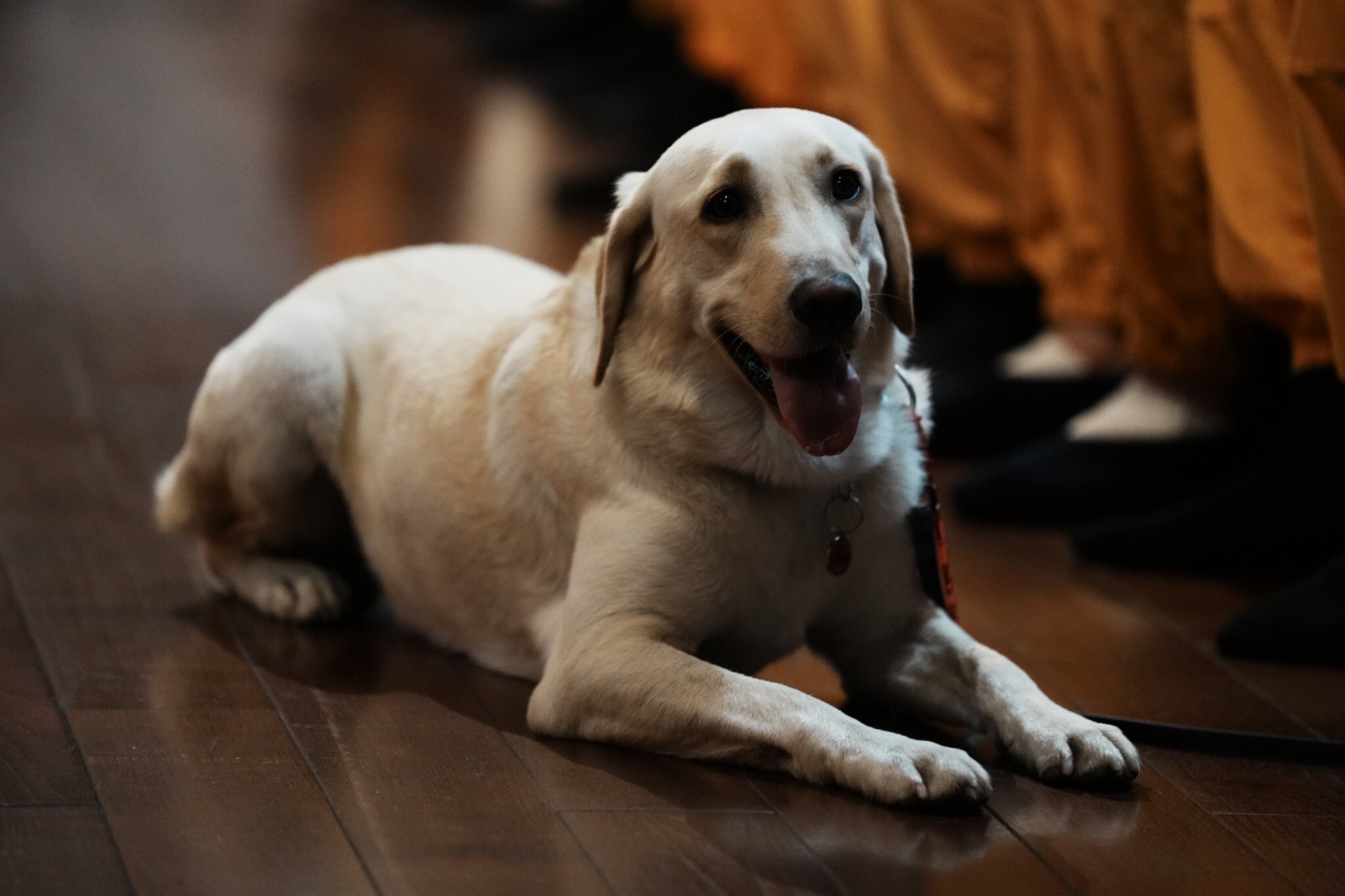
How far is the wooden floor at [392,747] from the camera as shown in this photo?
179 cm

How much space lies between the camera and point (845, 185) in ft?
6.91

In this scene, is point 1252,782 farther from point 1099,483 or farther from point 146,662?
point 146,662

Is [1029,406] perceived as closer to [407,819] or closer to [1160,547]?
[1160,547]

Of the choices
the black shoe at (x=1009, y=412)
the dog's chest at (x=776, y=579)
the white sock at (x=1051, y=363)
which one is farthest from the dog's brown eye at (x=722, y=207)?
the white sock at (x=1051, y=363)

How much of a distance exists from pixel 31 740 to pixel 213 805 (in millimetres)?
304

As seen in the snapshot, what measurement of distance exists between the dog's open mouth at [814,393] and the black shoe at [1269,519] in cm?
115

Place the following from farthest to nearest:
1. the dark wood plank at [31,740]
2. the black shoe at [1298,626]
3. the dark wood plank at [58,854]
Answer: the black shoe at [1298,626] < the dark wood plank at [31,740] < the dark wood plank at [58,854]

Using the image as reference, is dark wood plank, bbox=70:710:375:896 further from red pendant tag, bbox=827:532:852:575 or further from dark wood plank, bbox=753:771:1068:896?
red pendant tag, bbox=827:532:852:575

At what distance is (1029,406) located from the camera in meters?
3.69

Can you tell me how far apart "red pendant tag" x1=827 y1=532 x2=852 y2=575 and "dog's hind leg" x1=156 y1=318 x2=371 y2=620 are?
2.77 ft

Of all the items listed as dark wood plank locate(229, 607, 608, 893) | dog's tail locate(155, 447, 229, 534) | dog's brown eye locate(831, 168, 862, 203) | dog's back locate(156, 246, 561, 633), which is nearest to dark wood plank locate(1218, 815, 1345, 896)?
dark wood plank locate(229, 607, 608, 893)

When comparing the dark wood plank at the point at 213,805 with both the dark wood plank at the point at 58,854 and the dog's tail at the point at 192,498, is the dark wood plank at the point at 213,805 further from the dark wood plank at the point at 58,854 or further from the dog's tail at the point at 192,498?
the dog's tail at the point at 192,498

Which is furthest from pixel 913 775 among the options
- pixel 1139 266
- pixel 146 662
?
pixel 1139 266

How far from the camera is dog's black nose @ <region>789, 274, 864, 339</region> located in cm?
196
